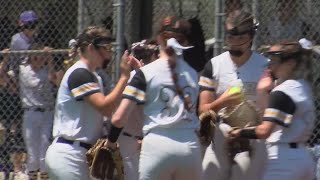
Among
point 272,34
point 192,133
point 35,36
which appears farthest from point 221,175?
point 35,36

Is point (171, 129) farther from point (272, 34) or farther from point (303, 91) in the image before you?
point (272, 34)

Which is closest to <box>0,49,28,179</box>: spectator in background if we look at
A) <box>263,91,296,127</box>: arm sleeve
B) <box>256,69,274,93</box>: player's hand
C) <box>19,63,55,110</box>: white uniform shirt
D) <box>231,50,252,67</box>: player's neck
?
<box>19,63,55,110</box>: white uniform shirt

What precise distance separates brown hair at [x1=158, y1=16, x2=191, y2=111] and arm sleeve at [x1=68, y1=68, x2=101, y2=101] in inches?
21.3

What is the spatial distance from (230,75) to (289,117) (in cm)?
96

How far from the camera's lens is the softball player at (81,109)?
20.9 feet

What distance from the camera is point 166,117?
20.4ft

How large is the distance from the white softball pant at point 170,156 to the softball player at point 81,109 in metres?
0.43

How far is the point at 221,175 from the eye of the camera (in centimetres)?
663

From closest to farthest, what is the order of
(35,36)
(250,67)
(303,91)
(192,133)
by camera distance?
(303,91)
(192,133)
(250,67)
(35,36)

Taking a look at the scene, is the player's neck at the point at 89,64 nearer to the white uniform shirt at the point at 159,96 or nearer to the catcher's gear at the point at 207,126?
the white uniform shirt at the point at 159,96

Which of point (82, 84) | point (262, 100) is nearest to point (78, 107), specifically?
point (82, 84)

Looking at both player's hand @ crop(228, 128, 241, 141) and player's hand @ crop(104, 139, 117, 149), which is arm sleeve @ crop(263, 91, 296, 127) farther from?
player's hand @ crop(104, 139, 117, 149)

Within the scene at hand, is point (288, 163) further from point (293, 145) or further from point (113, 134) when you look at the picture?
point (113, 134)

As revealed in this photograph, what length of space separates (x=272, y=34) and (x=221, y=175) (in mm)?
2468
